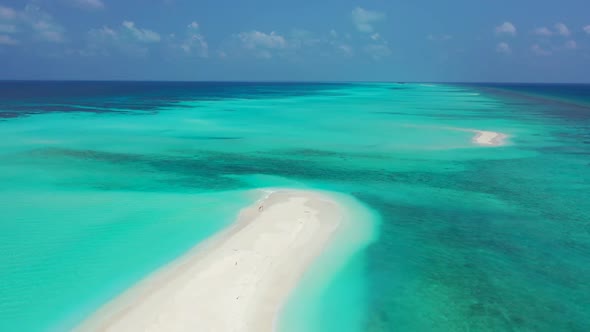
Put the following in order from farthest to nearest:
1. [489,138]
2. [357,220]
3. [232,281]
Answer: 1. [489,138]
2. [357,220]
3. [232,281]

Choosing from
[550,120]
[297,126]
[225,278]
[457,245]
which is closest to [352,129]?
[297,126]

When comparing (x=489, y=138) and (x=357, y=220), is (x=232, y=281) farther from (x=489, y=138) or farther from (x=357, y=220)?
(x=489, y=138)

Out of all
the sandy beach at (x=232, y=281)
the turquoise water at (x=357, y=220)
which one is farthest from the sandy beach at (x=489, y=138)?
the sandy beach at (x=232, y=281)

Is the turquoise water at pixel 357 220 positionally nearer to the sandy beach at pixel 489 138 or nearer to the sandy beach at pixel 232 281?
the sandy beach at pixel 232 281

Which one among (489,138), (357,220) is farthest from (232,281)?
(489,138)

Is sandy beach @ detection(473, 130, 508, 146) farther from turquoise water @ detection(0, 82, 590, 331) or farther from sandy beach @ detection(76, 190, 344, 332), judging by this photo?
sandy beach @ detection(76, 190, 344, 332)

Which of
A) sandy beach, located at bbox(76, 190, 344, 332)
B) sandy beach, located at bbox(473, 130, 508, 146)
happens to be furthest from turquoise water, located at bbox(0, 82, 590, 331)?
sandy beach, located at bbox(473, 130, 508, 146)
